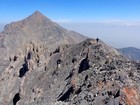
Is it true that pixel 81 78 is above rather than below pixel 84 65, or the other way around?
above

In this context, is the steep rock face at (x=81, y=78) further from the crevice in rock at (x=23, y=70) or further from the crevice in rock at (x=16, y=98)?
the crevice in rock at (x=23, y=70)

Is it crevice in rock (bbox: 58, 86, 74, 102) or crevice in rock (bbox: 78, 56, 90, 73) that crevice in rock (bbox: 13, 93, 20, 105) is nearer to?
crevice in rock (bbox: 78, 56, 90, 73)

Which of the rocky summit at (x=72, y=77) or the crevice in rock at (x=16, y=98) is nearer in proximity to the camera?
the rocky summit at (x=72, y=77)

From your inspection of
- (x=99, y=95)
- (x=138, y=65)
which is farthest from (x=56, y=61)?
(x=99, y=95)

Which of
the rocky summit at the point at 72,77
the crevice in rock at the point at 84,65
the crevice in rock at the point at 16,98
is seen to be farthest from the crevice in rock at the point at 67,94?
the crevice in rock at the point at 16,98

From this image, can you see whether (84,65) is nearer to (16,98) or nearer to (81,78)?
(81,78)

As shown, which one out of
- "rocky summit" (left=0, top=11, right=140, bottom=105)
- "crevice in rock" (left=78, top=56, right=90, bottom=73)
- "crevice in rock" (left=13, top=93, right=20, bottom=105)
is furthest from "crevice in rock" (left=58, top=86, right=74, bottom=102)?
"crevice in rock" (left=13, top=93, right=20, bottom=105)

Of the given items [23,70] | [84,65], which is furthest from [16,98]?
[84,65]
